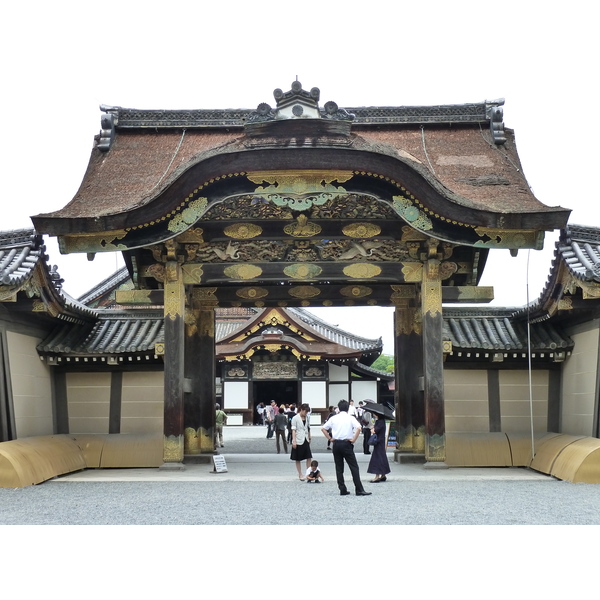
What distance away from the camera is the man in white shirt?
369 inches

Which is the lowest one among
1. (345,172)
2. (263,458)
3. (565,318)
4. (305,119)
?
(263,458)

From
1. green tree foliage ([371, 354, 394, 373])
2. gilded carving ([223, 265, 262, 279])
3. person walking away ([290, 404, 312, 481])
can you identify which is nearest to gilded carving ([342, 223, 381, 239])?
gilded carving ([223, 265, 262, 279])

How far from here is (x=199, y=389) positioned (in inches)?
569

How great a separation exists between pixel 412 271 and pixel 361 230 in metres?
1.17

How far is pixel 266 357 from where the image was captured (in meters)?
33.9

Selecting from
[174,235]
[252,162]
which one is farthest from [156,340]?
[252,162]

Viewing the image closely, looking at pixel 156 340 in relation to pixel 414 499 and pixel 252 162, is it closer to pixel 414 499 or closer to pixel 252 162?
pixel 252 162

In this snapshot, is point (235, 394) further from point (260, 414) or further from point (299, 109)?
point (299, 109)

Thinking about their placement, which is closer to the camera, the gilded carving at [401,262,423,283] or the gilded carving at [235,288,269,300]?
the gilded carving at [401,262,423,283]

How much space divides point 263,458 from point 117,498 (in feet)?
24.0

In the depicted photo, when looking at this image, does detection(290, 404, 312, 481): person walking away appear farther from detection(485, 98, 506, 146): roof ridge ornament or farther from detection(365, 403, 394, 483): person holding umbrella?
detection(485, 98, 506, 146): roof ridge ornament

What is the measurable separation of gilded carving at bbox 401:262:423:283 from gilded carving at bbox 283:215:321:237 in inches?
66.3

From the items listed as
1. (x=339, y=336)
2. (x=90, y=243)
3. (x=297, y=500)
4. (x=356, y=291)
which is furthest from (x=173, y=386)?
(x=339, y=336)

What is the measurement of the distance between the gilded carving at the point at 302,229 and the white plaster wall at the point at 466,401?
13.3 feet
